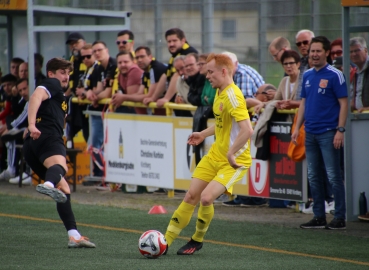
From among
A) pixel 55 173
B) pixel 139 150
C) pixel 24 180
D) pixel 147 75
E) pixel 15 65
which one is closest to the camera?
pixel 55 173

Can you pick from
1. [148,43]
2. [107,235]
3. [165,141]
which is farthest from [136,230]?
[148,43]

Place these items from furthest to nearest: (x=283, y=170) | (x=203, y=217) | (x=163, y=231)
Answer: (x=283, y=170) → (x=163, y=231) → (x=203, y=217)

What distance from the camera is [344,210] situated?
1002 cm

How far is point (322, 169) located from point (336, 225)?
2.30ft

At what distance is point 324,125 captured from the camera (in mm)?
9977

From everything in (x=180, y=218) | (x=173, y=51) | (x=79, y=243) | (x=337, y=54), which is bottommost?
A: (x=79, y=243)

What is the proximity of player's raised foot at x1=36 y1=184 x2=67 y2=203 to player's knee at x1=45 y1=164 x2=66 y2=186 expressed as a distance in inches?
8.5

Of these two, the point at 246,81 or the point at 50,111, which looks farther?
the point at 246,81

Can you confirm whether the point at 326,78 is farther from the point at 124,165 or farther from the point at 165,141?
the point at 124,165

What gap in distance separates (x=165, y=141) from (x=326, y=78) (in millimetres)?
3834

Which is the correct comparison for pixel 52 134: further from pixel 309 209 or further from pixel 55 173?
pixel 309 209

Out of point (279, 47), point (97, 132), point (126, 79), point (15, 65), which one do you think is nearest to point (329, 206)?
point (279, 47)

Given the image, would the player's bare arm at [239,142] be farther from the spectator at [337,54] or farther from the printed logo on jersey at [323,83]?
the spectator at [337,54]

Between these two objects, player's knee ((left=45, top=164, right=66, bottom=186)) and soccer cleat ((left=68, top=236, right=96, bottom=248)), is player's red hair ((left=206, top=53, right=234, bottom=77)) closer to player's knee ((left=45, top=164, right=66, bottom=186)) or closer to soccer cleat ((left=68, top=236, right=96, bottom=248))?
player's knee ((left=45, top=164, right=66, bottom=186))
